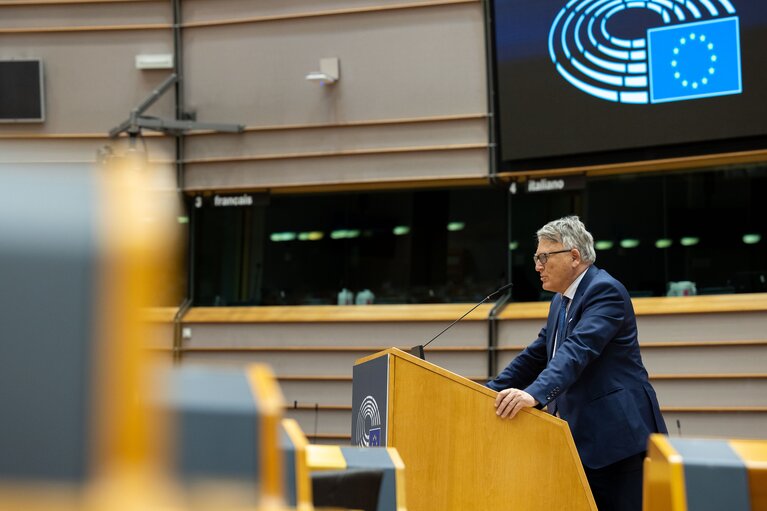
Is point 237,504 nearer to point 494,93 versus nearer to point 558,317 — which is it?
point 558,317

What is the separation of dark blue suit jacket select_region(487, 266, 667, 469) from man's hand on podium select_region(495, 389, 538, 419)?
0.05 m

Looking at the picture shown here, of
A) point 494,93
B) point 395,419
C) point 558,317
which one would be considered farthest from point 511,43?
point 395,419

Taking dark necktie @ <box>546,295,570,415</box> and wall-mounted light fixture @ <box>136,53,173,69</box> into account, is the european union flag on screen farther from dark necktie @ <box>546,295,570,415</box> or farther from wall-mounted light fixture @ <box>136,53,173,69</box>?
wall-mounted light fixture @ <box>136,53,173,69</box>

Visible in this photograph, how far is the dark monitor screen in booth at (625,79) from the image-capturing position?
7375 mm

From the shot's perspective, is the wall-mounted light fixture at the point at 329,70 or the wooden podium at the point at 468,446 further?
the wall-mounted light fixture at the point at 329,70

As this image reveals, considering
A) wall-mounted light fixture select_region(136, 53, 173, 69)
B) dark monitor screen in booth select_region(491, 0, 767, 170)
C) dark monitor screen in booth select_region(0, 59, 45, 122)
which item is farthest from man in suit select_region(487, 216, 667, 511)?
dark monitor screen in booth select_region(0, 59, 45, 122)

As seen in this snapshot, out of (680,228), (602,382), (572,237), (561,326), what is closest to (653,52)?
(680,228)

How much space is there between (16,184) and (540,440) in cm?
263

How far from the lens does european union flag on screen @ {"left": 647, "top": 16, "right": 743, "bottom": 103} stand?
738cm

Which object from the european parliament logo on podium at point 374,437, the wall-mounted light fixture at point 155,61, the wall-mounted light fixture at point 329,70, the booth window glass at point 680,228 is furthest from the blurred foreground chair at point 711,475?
the wall-mounted light fixture at point 155,61

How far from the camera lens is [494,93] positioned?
8.46 metres

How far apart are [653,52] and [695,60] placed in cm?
35

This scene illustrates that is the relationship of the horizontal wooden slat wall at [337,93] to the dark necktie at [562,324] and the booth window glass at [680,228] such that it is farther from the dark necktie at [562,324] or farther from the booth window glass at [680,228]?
the dark necktie at [562,324]

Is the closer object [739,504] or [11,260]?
[11,260]
